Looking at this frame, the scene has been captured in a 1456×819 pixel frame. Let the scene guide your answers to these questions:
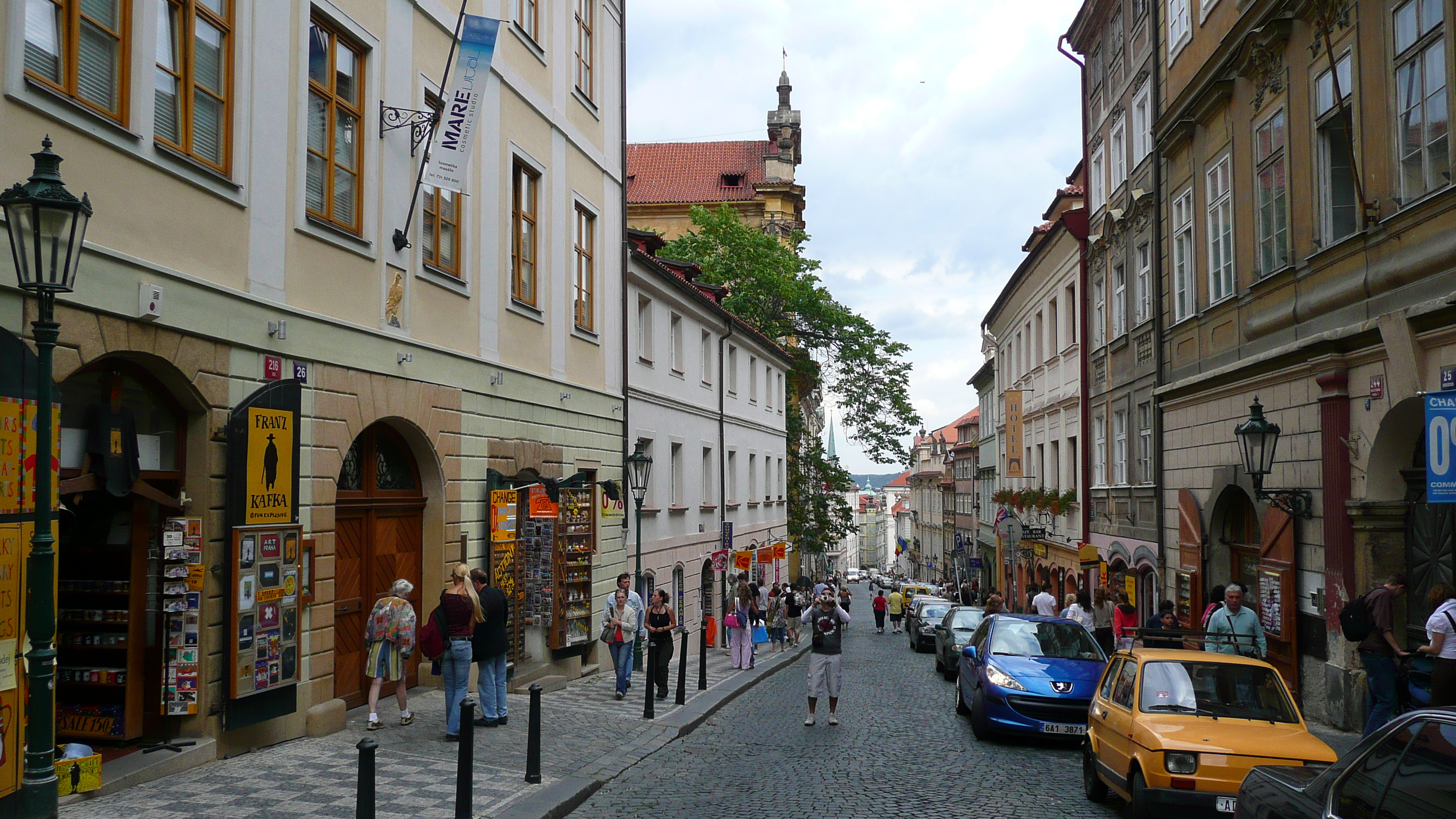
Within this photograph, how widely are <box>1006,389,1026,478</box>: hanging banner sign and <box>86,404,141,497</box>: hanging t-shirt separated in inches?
1252

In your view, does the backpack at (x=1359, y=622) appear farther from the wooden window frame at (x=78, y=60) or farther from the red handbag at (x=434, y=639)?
the wooden window frame at (x=78, y=60)

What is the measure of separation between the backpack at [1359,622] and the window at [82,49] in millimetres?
11979

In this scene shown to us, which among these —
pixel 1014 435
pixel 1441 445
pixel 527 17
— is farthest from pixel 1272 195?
pixel 1014 435

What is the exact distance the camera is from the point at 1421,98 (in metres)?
11.7

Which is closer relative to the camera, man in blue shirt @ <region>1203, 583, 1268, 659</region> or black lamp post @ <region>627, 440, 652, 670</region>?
man in blue shirt @ <region>1203, 583, 1268, 659</region>

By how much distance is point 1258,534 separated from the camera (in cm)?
1728

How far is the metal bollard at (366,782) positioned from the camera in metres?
6.61

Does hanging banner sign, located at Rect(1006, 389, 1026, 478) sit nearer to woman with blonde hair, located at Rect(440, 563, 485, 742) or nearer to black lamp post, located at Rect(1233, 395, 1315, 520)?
black lamp post, located at Rect(1233, 395, 1315, 520)

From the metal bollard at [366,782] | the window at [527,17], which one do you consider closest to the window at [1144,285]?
the window at [527,17]

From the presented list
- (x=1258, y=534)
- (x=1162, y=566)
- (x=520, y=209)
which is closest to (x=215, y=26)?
(x=520, y=209)

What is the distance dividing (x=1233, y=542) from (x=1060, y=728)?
23.6ft

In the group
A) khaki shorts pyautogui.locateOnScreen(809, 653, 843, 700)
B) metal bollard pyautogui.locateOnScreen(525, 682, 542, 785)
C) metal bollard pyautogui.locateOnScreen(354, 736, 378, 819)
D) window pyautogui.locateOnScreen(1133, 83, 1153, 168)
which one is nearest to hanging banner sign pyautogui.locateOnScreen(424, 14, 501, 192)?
metal bollard pyautogui.locateOnScreen(525, 682, 542, 785)

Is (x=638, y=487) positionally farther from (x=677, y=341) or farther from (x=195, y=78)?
(x=195, y=78)

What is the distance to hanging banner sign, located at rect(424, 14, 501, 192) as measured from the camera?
42.3 feet
